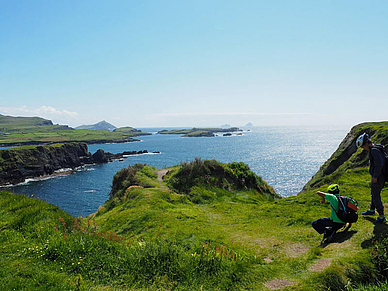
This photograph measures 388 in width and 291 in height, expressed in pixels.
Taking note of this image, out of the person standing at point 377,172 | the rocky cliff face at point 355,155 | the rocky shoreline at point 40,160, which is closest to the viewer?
the person standing at point 377,172

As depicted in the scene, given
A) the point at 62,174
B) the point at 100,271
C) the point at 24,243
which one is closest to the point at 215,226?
the point at 100,271

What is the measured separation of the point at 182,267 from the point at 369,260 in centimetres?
481

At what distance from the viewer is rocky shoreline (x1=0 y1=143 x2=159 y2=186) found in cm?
7338

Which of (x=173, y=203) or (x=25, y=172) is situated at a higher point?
(x=173, y=203)

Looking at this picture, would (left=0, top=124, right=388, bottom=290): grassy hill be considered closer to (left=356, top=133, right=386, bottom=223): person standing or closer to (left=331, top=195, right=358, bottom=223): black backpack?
(left=331, top=195, right=358, bottom=223): black backpack

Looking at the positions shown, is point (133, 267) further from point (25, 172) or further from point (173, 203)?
point (25, 172)

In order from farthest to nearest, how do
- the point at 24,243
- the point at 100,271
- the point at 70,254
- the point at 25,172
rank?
the point at 25,172
the point at 24,243
the point at 70,254
the point at 100,271

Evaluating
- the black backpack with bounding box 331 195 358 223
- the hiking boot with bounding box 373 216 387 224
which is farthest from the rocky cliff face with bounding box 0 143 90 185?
the hiking boot with bounding box 373 216 387 224

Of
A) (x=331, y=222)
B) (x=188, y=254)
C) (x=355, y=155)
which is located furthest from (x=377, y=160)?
(x=355, y=155)

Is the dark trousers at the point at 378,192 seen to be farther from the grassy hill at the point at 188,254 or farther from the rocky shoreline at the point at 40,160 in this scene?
the rocky shoreline at the point at 40,160

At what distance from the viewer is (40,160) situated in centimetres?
8381

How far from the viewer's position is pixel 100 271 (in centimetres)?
612

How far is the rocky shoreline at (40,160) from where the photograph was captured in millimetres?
73375

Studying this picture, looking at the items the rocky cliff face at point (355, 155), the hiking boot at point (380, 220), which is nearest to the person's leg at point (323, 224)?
the hiking boot at point (380, 220)
